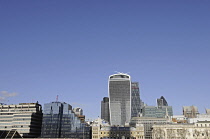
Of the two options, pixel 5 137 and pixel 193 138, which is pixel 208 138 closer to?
pixel 193 138

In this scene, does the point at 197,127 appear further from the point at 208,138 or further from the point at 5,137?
the point at 5,137

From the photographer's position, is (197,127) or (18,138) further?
(197,127)

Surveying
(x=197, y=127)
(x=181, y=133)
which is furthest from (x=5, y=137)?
(x=197, y=127)

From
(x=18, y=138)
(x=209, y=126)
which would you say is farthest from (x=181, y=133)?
(x=18, y=138)

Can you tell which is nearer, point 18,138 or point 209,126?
point 18,138

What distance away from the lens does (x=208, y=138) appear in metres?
191

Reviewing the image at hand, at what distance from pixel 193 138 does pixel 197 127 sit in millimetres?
9750

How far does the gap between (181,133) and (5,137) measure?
134 metres

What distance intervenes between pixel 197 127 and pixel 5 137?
146623 mm

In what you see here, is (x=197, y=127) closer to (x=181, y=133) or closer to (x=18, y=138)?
(x=181, y=133)

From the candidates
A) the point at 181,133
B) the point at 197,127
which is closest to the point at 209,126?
the point at 197,127

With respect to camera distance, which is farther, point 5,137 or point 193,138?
point 193,138

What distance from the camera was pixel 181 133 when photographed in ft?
653

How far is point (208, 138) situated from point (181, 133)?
20146 millimetres
